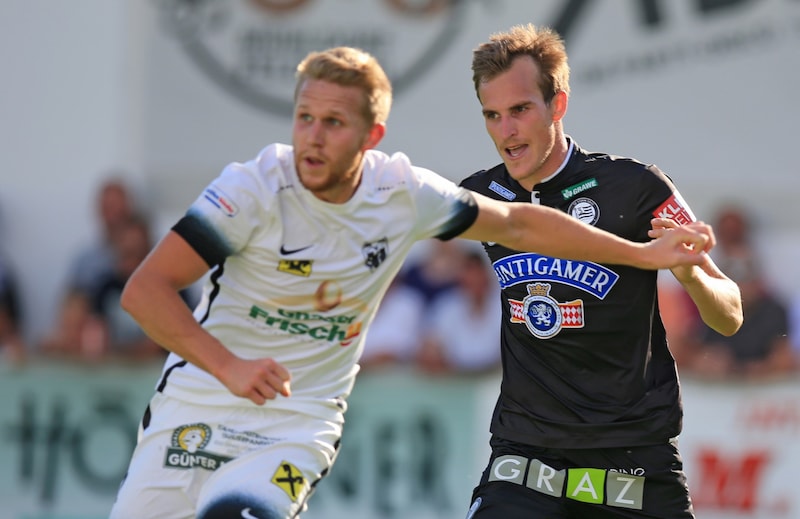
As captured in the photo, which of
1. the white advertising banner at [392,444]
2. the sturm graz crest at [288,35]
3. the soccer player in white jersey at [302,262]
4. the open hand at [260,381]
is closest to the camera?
the open hand at [260,381]

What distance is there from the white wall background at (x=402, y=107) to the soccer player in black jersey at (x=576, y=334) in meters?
6.17

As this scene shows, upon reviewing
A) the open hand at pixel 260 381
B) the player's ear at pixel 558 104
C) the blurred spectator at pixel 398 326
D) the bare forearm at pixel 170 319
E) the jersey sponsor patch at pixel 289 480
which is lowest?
the jersey sponsor patch at pixel 289 480

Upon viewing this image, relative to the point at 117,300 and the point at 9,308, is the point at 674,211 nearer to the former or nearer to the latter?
the point at 117,300

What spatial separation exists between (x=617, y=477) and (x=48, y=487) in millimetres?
6035

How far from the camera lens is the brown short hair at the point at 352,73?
529 centimetres

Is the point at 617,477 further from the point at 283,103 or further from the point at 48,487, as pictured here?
the point at 283,103

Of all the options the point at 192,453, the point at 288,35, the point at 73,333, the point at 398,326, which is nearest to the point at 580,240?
the point at 192,453

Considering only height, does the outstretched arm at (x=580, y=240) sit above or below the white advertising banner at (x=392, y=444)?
above

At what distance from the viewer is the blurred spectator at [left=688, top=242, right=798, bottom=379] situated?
9844mm

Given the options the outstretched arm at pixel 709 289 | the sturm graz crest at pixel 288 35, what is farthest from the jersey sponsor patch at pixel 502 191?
the sturm graz crest at pixel 288 35

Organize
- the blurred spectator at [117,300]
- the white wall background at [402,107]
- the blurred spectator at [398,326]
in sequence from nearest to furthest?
the blurred spectator at [398,326], the blurred spectator at [117,300], the white wall background at [402,107]

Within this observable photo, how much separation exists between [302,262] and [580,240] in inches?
44.4

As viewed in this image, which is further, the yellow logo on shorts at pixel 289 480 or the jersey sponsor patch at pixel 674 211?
the jersey sponsor patch at pixel 674 211

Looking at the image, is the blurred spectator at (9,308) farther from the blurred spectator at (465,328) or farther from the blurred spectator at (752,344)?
the blurred spectator at (752,344)
